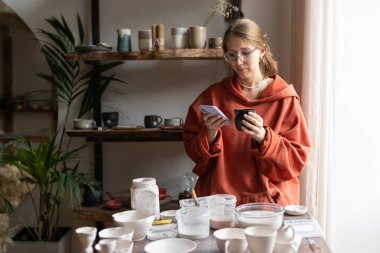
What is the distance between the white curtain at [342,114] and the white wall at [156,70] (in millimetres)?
245

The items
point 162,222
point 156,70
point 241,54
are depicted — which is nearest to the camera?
point 162,222

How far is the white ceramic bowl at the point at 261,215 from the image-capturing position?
1507mm

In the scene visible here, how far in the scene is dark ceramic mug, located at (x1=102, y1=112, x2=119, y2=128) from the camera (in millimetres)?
2850

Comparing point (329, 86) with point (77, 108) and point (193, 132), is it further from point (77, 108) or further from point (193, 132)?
point (77, 108)

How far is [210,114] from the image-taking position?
2008 mm

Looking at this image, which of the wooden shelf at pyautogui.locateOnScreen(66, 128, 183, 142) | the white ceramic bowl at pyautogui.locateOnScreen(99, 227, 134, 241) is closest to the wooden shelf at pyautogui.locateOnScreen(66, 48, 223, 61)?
the wooden shelf at pyautogui.locateOnScreen(66, 128, 183, 142)

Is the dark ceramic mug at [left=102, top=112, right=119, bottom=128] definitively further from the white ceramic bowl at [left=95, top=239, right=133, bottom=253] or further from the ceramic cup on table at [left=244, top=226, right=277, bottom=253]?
the ceramic cup on table at [left=244, top=226, right=277, bottom=253]

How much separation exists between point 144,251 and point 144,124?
5.05ft

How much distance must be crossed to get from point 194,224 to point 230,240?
0.22 meters

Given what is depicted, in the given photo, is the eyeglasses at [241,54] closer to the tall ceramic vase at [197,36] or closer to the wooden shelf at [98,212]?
the tall ceramic vase at [197,36]

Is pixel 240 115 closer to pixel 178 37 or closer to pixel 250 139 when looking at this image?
pixel 250 139

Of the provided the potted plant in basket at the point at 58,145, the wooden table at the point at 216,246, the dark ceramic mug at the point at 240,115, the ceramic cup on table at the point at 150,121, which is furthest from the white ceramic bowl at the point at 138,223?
the ceramic cup on table at the point at 150,121

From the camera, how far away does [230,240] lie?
1366 millimetres

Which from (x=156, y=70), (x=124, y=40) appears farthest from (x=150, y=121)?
(x=124, y=40)
